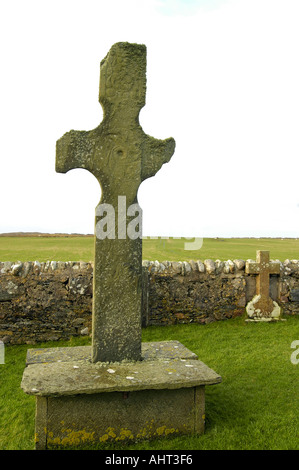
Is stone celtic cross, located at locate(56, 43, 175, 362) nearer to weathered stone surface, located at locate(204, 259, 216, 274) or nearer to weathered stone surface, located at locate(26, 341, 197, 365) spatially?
weathered stone surface, located at locate(26, 341, 197, 365)

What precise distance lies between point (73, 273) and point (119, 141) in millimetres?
4666

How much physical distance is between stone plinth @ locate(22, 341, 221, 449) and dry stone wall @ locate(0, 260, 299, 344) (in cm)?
408

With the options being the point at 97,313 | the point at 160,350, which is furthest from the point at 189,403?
the point at 97,313

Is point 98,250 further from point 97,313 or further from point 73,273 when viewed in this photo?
point 73,273

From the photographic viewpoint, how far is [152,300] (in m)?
9.31

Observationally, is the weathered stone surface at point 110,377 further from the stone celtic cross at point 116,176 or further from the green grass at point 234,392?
the green grass at point 234,392

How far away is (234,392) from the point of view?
5652 millimetres

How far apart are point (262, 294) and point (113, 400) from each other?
669 cm

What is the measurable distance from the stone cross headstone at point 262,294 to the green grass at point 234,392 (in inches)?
22.0

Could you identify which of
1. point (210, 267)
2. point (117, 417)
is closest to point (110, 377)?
point (117, 417)

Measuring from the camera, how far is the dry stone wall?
848cm

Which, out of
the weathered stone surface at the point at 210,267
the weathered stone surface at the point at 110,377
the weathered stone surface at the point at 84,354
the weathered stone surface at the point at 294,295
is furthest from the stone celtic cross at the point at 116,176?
the weathered stone surface at the point at 294,295

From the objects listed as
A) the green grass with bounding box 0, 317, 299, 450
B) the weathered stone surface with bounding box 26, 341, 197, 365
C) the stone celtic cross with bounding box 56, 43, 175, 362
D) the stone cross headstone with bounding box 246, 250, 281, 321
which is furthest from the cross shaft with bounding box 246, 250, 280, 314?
the stone celtic cross with bounding box 56, 43, 175, 362

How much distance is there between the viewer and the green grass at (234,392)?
169 inches
